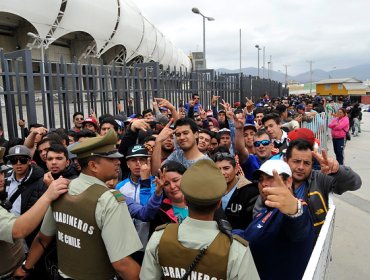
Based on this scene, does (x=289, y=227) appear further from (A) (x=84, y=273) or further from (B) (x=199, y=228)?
(A) (x=84, y=273)

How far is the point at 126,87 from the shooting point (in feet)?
25.4

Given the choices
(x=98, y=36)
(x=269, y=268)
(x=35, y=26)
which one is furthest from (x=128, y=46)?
(x=269, y=268)

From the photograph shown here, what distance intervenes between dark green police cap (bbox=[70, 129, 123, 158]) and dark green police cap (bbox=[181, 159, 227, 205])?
2.19 ft

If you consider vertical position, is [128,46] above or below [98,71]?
above

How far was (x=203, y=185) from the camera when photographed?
1600mm

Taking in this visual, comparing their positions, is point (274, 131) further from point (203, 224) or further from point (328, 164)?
point (203, 224)

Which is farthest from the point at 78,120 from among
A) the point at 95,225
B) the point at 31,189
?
the point at 95,225

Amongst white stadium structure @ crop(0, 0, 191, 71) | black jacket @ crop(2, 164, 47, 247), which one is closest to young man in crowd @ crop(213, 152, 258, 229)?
black jacket @ crop(2, 164, 47, 247)

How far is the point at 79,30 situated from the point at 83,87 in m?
16.8

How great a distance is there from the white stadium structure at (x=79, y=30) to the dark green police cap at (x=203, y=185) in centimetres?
916

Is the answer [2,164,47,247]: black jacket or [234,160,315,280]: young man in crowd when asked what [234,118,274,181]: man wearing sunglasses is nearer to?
[234,160,315,280]: young man in crowd

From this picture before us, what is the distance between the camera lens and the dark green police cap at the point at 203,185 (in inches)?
61.9

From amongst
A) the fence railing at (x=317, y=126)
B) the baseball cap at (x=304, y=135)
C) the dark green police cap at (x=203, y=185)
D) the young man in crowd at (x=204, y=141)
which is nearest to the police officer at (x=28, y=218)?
the dark green police cap at (x=203, y=185)

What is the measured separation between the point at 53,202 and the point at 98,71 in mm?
5243
